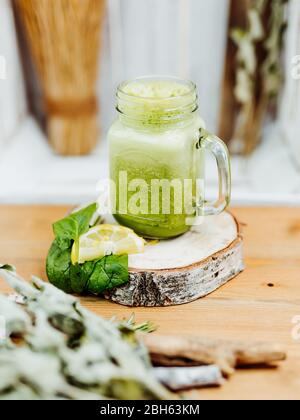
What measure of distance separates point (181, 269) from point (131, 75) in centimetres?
73

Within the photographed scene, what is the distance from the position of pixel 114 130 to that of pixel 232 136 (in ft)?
2.02

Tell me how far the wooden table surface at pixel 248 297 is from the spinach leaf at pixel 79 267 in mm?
36

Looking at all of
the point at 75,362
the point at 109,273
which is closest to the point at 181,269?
the point at 109,273

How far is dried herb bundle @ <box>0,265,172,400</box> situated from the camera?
31.2 inches

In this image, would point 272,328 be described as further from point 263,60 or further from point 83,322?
point 263,60

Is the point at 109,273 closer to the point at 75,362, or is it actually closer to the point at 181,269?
the point at 181,269

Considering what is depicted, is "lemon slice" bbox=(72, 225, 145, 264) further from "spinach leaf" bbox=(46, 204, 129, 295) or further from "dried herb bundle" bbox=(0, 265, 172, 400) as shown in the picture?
"dried herb bundle" bbox=(0, 265, 172, 400)

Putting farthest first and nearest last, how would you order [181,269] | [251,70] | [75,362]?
[251,70] → [181,269] → [75,362]

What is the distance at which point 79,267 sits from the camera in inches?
40.1

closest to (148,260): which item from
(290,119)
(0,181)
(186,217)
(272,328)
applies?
(186,217)

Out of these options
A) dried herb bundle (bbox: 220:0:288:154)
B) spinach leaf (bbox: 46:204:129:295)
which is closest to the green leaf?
Result: spinach leaf (bbox: 46:204:129:295)

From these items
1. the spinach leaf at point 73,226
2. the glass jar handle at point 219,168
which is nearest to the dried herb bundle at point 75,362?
the spinach leaf at point 73,226

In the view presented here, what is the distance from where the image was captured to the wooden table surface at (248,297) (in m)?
0.87

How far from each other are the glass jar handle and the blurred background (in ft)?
0.99
